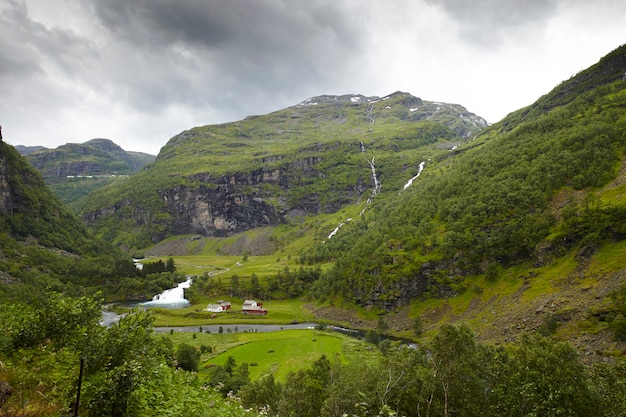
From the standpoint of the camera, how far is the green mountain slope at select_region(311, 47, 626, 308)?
9656 centimetres

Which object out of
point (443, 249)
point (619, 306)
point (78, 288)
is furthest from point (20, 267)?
point (619, 306)

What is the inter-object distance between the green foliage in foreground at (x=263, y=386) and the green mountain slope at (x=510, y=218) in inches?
3150

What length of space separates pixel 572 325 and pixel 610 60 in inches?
8084

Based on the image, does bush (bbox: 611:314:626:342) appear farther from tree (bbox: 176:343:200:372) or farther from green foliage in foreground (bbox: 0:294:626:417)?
tree (bbox: 176:343:200:372)

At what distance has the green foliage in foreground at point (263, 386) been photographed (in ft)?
39.4

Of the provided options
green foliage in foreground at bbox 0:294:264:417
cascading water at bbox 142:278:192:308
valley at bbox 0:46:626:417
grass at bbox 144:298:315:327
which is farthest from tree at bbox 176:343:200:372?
cascading water at bbox 142:278:192:308

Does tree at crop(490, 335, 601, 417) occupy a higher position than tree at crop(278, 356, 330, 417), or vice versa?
tree at crop(490, 335, 601, 417)

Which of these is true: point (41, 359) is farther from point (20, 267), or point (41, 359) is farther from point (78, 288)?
point (20, 267)

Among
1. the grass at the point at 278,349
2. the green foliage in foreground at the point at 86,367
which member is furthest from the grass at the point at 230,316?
the green foliage in foreground at the point at 86,367

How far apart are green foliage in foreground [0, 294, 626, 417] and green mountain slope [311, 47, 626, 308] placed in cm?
8000

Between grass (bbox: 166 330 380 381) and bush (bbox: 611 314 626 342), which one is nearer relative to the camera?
bush (bbox: 611 314 626 342)

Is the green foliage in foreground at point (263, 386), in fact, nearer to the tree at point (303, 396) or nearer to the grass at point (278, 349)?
the tree at point (303, 396)

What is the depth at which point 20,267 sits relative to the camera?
155 meters

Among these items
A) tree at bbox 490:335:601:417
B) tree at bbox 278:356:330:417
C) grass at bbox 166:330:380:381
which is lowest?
grass at bbox 166:330:380:381
